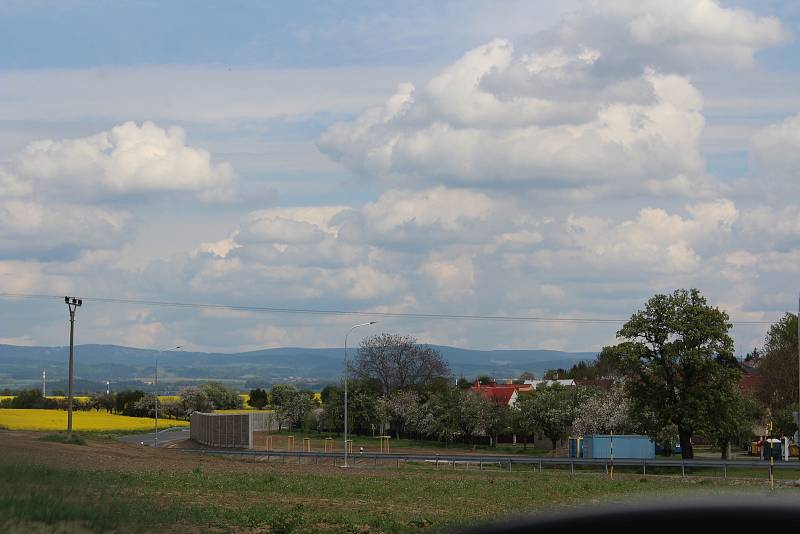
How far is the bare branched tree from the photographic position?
130 m

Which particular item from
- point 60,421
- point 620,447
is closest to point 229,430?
point 60,421

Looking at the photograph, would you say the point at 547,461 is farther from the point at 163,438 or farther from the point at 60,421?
the point at 60,421

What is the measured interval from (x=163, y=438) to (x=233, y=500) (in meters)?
84.9

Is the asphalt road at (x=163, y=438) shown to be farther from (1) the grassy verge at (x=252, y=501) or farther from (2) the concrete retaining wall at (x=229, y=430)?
(1) the grassy verge at (x=252, y=501)

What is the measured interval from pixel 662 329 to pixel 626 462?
42.5 ft

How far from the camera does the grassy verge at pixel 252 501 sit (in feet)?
42.1

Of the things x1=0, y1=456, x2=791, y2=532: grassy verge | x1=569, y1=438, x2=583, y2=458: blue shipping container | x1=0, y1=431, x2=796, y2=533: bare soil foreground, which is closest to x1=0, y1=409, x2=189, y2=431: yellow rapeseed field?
x1=569, y1=438, x2=583, y2=458: blue shipping container

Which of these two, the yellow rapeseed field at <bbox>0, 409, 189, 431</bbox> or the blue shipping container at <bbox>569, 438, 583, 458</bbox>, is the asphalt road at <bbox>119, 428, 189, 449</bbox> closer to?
the yellow rapeseed field at <bbox>0, 409, 189, 431</bbox>

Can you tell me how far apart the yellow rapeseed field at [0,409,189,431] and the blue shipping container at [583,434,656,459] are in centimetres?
4921

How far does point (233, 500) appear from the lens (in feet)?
82.1

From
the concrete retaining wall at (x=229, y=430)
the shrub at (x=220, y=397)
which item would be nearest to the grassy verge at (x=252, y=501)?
the concrete retaining wall at (x=229, y=430)

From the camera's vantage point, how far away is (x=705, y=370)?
69250mm

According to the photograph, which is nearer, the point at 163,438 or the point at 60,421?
the point at 60,421

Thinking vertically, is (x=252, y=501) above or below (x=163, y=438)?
above
